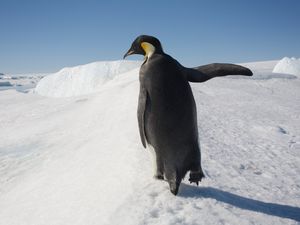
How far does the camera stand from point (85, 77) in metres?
18.4

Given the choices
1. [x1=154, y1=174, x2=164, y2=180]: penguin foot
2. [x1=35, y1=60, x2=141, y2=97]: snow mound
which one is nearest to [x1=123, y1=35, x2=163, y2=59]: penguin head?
[x1=154, y1=174, x2=164, y2=180]: penguin foot

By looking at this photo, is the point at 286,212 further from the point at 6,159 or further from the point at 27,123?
the point at 27,123

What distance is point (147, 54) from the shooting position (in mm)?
2871

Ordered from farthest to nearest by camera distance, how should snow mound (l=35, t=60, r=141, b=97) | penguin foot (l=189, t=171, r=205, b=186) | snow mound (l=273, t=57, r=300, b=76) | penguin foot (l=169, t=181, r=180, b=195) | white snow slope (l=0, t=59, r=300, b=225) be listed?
snow mound (l=273, t=57, r=300, b=76) < snow mound (l=35, t=60, r=141, b=97) < penguin foot (l=189, t=171, r=205, b=186) < penguin foot (l=169, t=181, r=180, b=195) < white snow slope (l=0, t=59, r=300, b=225)

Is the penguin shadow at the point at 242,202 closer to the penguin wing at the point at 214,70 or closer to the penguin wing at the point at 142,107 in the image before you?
the penguin wing at the point at 142,107

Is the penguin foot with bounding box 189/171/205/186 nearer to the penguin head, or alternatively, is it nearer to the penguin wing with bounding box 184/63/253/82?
the penguin wing with bounding box 184/63/253/82

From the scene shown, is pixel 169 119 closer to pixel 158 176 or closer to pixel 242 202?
pixel 158 176

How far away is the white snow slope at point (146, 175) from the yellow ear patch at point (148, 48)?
1021 millimetres

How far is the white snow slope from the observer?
95.2 inches

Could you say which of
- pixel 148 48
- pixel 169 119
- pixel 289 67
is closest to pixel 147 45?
pixel 148 48

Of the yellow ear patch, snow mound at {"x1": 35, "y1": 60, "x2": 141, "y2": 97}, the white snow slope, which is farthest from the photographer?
snow mound at {"x1": 35, "y1": 60, "x2": 141, "y2": 97}

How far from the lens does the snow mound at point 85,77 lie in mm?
17797

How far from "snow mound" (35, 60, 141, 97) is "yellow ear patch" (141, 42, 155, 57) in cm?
1419

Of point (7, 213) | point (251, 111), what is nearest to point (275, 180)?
point (7, 213)
